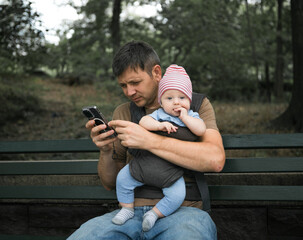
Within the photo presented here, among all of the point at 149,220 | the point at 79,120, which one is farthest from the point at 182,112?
the point at 79,120

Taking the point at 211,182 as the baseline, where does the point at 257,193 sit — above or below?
above

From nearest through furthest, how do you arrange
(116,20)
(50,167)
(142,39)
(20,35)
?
(50,167) < (20,35) < (142,39) < (116,20)

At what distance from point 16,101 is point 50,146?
764cm

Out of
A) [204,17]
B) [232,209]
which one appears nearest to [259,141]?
[232,209]

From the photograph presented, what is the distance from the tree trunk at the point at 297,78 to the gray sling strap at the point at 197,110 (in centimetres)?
465

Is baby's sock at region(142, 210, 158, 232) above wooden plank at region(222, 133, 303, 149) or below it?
below

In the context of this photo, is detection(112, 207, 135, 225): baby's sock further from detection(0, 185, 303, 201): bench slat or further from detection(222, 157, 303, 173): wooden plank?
detection(222, 157, 303, 173): wooden plank

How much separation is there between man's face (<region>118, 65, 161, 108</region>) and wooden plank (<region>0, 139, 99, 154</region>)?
2.40ft

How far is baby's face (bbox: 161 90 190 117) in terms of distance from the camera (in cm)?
218

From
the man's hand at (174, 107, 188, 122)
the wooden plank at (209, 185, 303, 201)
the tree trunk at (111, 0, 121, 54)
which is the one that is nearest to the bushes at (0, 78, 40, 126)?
the tree trunk at (111, 0, 121, 54)

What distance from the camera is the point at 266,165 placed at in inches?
107

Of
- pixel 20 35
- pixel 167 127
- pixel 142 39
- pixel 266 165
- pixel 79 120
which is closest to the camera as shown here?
pixel 167 127

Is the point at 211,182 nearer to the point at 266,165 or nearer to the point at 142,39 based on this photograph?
the point at 266,165

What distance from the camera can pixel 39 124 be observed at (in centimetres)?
933
